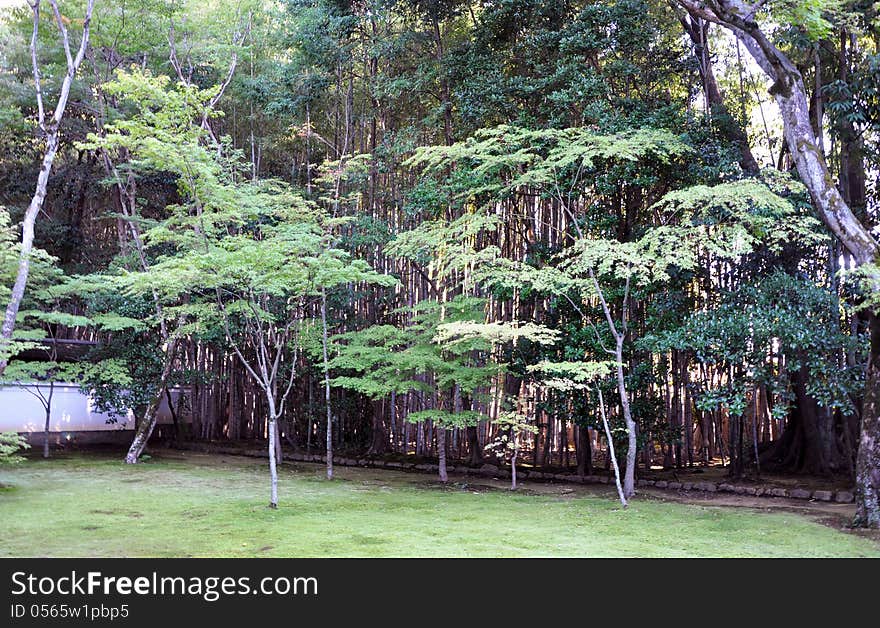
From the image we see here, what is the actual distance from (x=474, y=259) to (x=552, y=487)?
3534mm

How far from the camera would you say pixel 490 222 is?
912 centimetres

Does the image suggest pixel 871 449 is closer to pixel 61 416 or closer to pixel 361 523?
pixel 361 523

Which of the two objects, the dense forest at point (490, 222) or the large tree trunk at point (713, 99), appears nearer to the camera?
the dense forest at point (490, 222)

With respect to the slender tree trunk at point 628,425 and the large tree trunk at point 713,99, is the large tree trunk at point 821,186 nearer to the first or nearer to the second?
the slender tree trunk at point 628,425

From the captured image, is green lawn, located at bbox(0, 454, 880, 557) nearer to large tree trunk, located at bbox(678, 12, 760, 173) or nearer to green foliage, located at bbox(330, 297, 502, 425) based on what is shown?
green foliage, located at bbox(330, 297, 502, 425)

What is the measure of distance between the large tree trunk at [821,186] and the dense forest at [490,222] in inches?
1.0

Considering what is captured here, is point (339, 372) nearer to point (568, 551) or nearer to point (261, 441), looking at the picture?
point (261, 441)

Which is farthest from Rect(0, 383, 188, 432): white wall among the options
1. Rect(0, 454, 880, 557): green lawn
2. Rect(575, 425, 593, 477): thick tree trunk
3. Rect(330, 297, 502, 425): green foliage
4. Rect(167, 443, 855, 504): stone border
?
Rect(575, 425, 593, 477): thick tree trunk

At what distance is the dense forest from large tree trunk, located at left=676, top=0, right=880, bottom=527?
0.09 ft

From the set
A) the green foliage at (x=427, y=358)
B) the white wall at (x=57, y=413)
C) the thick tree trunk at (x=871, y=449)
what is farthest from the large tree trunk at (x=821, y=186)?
the white wall at (x=57, y=413)

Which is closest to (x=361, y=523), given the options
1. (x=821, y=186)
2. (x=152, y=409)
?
(x=821, y=186)

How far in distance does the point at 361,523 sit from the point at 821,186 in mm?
5387

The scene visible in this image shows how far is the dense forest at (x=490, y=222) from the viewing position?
770 cm

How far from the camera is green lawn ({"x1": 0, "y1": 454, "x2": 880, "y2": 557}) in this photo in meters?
5.50
